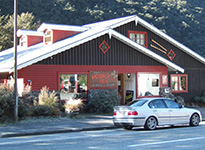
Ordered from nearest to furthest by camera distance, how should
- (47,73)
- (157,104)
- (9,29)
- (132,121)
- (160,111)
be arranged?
1. (132,121)
2. (160,111)
3. (157,104)
4. (47,73)
5. (9,29)

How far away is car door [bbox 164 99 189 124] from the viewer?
15.0m

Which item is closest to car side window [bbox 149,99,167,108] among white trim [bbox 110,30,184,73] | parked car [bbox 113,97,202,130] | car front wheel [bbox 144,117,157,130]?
parked car [bbox 113,97,202,130]

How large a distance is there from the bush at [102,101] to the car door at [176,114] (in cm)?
602

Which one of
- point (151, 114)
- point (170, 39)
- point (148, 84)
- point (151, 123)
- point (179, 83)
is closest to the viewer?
point (151, 114)

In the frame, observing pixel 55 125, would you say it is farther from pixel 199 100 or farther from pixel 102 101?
pixel 199 100

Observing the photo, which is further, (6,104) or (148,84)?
(148,84)

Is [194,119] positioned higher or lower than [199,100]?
lower

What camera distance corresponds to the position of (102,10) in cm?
6481

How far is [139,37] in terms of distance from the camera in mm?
27203

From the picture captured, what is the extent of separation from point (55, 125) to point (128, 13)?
177 ft

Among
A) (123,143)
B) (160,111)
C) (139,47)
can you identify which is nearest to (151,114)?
(160,111)

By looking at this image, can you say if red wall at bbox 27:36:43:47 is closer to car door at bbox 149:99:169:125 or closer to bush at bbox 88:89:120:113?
bush at bbox 88:89:120:113

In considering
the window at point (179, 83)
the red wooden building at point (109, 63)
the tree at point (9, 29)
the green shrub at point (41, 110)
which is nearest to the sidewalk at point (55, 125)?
the green shrub at point (41, 110)

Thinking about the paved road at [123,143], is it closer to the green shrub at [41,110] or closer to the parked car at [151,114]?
the parked car at [151,114]
